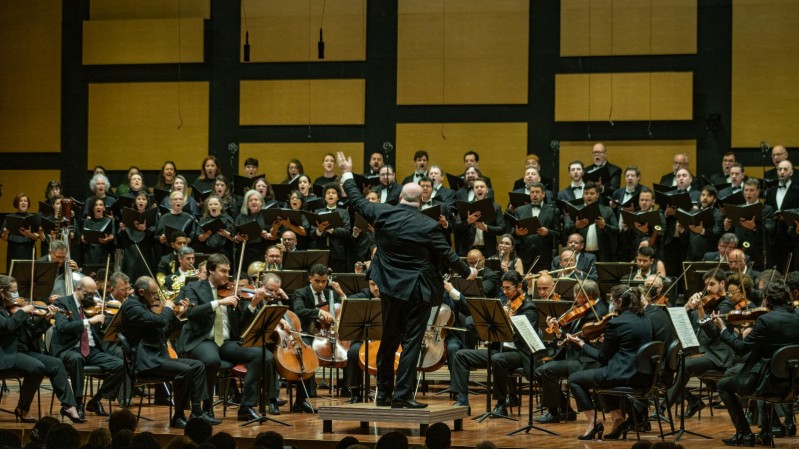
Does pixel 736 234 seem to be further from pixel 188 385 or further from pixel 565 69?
pixel 188 385

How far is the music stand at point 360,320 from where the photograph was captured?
7672 mm

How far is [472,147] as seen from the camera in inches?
538

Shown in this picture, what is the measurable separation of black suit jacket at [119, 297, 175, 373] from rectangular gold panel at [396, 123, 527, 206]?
6.54m

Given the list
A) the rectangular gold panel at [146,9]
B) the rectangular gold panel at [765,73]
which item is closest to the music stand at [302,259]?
the rectangular gold panel at [146,9]

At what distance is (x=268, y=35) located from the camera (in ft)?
46.3

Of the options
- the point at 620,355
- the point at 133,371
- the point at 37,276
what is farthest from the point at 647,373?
the point at 37,276

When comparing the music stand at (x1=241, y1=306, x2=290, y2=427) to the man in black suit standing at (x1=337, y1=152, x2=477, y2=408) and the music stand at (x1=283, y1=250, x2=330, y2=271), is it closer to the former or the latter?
the man in black suit standing at (x1=337, y1=152, x2=477, y2=408)

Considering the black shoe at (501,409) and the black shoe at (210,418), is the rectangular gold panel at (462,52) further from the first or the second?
the black shoe at (210,418)

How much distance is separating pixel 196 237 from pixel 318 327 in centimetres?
268

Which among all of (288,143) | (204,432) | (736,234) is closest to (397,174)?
(288,143)

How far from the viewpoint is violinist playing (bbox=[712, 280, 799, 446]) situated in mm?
6805

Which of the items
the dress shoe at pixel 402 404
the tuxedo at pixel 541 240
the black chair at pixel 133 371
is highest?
the tuxedo at pixel 541 240

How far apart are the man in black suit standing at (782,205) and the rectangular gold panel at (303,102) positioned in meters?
5.36

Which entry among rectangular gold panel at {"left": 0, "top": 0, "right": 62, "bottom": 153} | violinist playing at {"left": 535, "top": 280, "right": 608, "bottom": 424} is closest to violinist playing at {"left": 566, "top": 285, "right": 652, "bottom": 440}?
violinist playing at {"left": 535, "top": 280, "right": 608, "bottom": 424}
